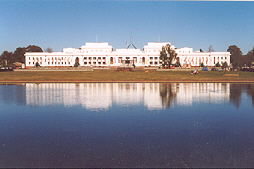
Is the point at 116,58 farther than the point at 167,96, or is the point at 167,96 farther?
the point at 116,58

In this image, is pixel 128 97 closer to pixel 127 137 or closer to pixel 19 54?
pixel 127 137

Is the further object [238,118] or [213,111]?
[213,111]

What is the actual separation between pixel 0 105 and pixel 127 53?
106924 millimetres

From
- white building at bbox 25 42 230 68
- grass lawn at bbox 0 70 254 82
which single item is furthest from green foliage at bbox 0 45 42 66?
grass lawn at bbox 0 70 254 82

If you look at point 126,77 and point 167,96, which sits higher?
point 126,77

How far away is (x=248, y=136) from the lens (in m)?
7.30

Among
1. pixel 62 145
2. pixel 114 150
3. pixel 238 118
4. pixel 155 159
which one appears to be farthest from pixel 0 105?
pixel 238 118

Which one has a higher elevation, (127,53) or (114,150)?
(127,53)

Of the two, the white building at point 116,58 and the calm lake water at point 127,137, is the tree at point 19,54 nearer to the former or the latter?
the white building at point 116,58

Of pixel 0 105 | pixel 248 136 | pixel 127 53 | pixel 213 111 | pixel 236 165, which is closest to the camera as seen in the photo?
pixel 236 165

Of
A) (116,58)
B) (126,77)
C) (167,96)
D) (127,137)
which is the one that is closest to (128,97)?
(167,96)

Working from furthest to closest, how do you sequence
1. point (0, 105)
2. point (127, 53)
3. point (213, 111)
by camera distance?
point (127, 53) < point (0, 105) < point (213, 111)

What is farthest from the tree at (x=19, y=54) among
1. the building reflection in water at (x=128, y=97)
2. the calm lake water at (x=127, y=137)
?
the calm lake water at (x=127, y=137)

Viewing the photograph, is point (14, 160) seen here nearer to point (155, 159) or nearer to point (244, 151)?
point (155, 159)
